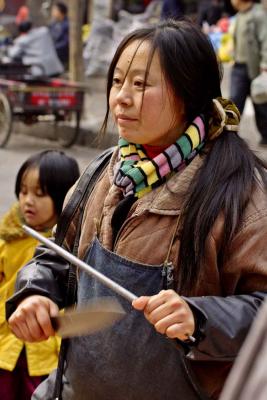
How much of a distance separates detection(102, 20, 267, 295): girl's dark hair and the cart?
28.6 ft

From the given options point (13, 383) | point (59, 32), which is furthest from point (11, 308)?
point (59, 32)

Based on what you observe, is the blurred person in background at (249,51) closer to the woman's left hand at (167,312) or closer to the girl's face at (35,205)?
the girl's face at (35,205)

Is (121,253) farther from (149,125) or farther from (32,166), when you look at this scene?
(32,166)

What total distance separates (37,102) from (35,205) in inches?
283

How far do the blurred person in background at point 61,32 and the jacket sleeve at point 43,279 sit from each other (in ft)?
44.2

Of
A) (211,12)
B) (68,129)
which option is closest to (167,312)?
(68,129)

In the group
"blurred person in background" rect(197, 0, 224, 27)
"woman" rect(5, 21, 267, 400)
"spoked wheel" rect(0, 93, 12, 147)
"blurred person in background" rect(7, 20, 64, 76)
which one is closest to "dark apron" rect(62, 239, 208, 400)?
"woman" rect(5, 21, 267, 400)

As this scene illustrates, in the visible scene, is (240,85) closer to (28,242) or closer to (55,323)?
(28,242)

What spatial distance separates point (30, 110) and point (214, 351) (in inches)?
361

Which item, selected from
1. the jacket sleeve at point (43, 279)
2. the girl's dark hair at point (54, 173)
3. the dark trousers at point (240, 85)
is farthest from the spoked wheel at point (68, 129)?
the jacket sleeve at point (43, 279)

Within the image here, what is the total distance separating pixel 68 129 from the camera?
11.6 metres

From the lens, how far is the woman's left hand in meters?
1.67

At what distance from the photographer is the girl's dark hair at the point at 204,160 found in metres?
1.86

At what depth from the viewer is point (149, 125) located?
196cm
